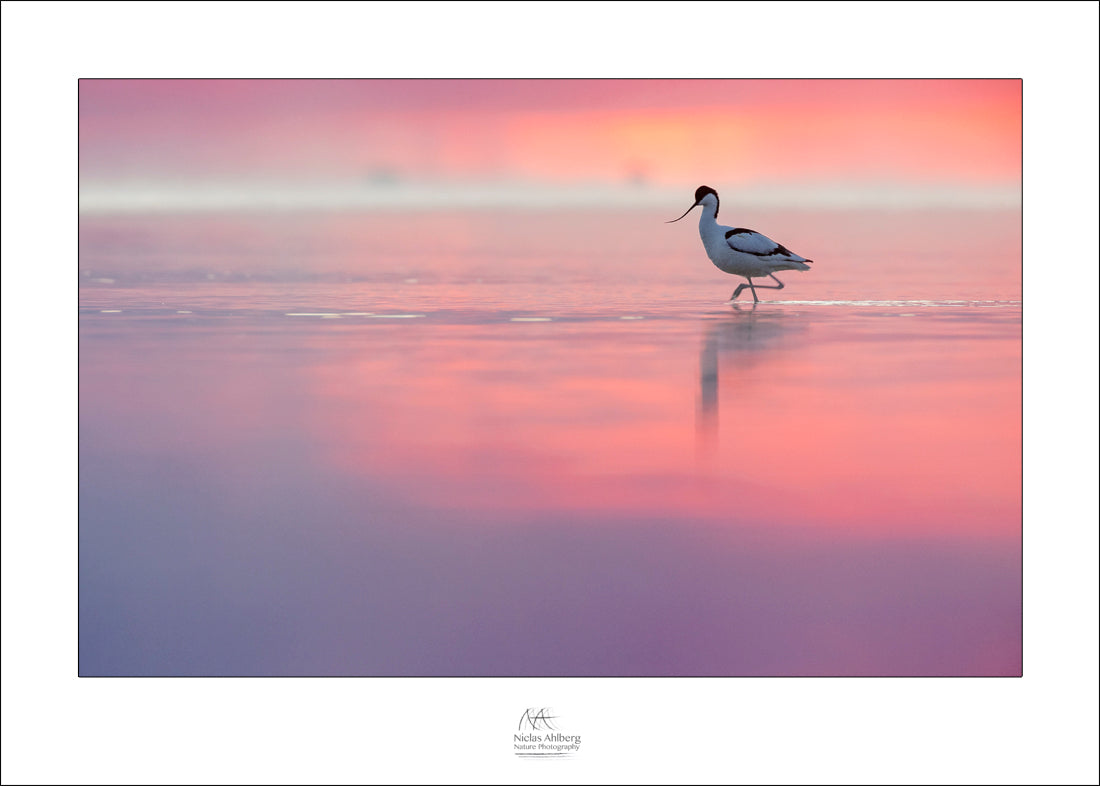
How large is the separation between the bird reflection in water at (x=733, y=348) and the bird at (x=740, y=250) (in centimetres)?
13

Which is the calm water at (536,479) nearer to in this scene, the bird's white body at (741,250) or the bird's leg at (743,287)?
the bird's white body at (741,250)

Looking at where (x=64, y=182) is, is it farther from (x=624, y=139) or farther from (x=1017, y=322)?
(x=1017, y=322)

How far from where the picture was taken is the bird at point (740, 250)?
429 cm

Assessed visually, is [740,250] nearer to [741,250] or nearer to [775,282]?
[741,250]

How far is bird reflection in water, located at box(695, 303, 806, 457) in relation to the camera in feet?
12.3

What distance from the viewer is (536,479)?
3471mm
